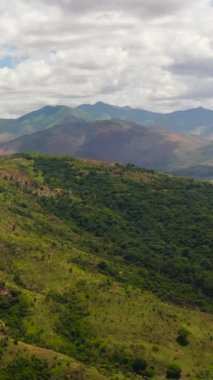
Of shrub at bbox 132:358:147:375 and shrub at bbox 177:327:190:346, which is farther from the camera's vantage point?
shrub at bbox 177:327:190:346

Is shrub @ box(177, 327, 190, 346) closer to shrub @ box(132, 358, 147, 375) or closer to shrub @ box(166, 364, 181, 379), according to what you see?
shrub @ box(166, 364, 181, 379)

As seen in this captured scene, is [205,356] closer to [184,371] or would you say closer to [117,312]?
[184,371]

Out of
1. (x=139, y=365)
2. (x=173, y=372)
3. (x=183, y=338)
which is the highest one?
(x=183, y=338)

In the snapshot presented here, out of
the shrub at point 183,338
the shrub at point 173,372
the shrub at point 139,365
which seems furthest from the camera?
the shrub at point 183,338

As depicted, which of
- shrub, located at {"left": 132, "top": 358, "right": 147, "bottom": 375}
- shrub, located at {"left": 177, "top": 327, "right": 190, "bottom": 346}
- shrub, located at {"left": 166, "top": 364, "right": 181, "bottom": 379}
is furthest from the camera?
shrub, located at {"left": 177, "top": 327, "right": 190, "bottom": 346}

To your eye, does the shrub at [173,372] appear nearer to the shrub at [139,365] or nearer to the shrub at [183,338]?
the shrub at [139,365]

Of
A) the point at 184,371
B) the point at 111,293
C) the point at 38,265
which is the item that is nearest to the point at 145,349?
the point at 184,371

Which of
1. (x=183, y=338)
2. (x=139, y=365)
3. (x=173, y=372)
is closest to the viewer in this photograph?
(x=173, y=372)

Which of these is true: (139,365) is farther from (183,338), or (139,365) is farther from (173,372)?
(183,338)

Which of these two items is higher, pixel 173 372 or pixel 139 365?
pixel 139 365

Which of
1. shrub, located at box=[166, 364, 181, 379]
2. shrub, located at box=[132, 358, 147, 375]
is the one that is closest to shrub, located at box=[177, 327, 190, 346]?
shrub, located at box=[166, 364, 181, 379]

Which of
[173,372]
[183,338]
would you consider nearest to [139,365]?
[173,372]

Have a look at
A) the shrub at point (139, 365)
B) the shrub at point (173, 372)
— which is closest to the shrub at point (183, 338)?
the shrub at point (173, 372)
